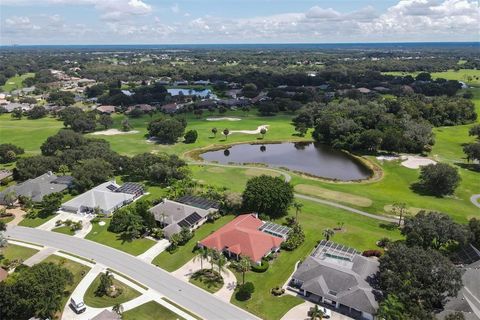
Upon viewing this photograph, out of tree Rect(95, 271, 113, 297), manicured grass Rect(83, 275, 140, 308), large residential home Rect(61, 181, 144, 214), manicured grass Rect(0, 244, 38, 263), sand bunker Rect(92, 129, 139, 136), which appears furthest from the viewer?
sand bunker Rect(92, 129, 139, 136)

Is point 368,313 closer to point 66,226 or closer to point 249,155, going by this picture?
point 66,226

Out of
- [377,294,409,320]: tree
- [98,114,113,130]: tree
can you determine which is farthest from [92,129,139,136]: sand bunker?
[377,294,409,320]: tree

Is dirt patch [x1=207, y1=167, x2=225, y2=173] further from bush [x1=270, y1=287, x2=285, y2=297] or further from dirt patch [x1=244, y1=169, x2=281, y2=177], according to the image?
bush [x1=270, y1=287, x2=285, y2=297]

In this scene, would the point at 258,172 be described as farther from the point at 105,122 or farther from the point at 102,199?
the point at 105,122

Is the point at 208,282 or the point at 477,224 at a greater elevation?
the point at 477,224

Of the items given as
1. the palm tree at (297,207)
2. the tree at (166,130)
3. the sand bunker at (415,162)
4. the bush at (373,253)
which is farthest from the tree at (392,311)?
the tree at (166,130)

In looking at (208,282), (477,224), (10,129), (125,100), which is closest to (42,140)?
(10,129)
